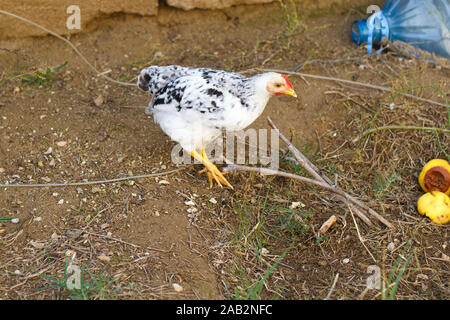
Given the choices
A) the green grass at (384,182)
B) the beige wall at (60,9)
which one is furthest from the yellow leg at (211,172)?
the beige wall at (60,9)

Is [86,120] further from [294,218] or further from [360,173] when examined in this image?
[360,173]

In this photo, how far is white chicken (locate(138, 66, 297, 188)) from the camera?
8.90 ft

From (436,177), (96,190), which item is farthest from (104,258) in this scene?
(436,177)

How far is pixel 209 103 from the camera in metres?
2.75

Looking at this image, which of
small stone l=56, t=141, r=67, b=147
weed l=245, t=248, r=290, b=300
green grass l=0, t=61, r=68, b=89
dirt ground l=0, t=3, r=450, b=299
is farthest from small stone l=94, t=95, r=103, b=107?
weed l=245, t=248, r=290, b=300

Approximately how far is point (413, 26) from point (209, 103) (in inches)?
92.9

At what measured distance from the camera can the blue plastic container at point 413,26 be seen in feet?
13.1

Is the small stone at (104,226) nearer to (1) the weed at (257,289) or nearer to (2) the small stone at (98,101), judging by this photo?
(1) the weed at (257,289)

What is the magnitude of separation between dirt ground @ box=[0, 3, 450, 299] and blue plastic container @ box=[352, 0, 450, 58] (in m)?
0.23

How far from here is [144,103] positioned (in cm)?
365

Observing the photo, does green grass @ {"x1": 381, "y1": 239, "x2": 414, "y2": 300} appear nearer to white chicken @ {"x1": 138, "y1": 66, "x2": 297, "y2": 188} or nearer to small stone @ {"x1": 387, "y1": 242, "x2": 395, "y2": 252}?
small stone @ {"x1": 387, "y1": 242, "x2": 395, "y2": 252}

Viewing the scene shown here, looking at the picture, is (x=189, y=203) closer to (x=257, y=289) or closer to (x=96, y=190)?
(x=96, y=190)

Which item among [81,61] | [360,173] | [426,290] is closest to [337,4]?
[360,173]
